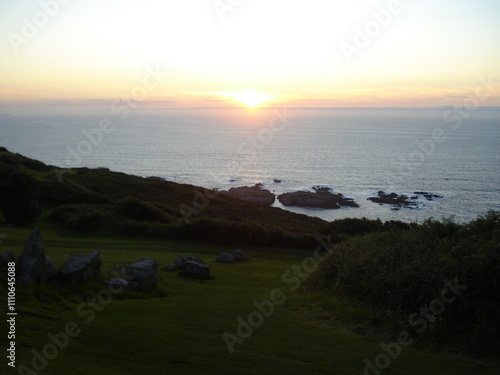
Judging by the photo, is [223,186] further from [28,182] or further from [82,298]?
[82,298]

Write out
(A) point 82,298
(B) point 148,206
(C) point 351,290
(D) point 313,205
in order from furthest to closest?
(D) point 313,205 → (B) point 148,206 → (C) point 351,290 → (A) point 82,298

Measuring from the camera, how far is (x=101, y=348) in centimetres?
830

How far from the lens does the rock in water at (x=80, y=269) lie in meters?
12.1

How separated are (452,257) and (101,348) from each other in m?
8.22

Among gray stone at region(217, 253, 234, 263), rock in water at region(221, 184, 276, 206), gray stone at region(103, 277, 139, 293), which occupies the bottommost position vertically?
gray stone at region(217, 253, 234, 263)

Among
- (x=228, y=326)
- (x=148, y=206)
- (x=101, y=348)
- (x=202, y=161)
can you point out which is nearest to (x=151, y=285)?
(x=228, y=326)

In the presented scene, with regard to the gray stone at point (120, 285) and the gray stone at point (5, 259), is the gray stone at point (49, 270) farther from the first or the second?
the gray stone at point (120, 285)

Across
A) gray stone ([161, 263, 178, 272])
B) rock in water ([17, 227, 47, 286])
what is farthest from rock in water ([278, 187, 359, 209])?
rock in water ([17, 227, 47, 286])

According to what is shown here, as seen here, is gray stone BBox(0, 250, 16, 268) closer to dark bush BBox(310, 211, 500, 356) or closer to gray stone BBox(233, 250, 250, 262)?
dark bush BBox(310, 211, 500, 356)

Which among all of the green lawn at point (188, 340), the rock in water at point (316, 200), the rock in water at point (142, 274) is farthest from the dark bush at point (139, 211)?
the rock in water at point (316, 200)

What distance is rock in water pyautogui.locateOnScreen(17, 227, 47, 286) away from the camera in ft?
36.4

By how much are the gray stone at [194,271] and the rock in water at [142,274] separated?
9.68 feet

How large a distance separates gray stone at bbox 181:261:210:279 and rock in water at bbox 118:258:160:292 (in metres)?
2.95

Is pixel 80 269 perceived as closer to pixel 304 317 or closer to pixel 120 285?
pixel 120 285
